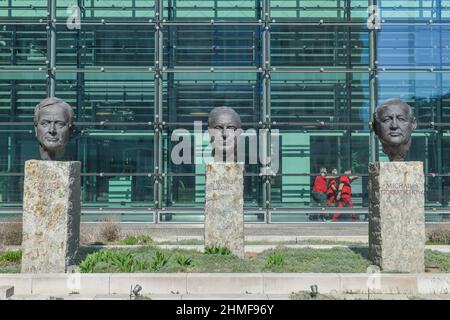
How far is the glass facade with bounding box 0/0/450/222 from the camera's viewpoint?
16.4 meters

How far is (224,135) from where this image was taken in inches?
400

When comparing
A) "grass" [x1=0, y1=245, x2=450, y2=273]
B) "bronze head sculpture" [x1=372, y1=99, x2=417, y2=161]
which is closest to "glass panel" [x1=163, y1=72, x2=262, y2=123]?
"grass" [x1=0, y1=245, x2=450, y2=273]

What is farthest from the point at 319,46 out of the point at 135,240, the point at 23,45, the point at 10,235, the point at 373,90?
the point at 10,235

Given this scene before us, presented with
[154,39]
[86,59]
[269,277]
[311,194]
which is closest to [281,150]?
[311,194]

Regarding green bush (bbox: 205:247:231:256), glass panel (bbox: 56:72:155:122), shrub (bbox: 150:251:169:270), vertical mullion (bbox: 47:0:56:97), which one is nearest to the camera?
shrub (bbox: 150:251:169:270)

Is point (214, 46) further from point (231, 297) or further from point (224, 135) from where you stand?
point (231, 297)

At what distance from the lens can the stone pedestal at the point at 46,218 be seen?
8.49 meters

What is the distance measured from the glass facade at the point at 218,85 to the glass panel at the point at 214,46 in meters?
0.03

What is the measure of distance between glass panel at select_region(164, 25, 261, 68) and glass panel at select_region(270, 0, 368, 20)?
101 centimetres

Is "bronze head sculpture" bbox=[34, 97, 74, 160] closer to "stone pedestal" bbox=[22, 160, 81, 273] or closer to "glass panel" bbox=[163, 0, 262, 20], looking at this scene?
"stone pedestal" bbox=[22, 160, 81, 273]

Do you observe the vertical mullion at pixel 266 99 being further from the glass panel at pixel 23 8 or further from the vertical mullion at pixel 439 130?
the glass panel at pixel 23 8

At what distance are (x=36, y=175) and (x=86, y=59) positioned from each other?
937cm

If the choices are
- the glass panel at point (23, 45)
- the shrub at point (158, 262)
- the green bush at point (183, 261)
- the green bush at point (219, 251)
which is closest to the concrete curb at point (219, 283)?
the shrub at point (158, 262)
